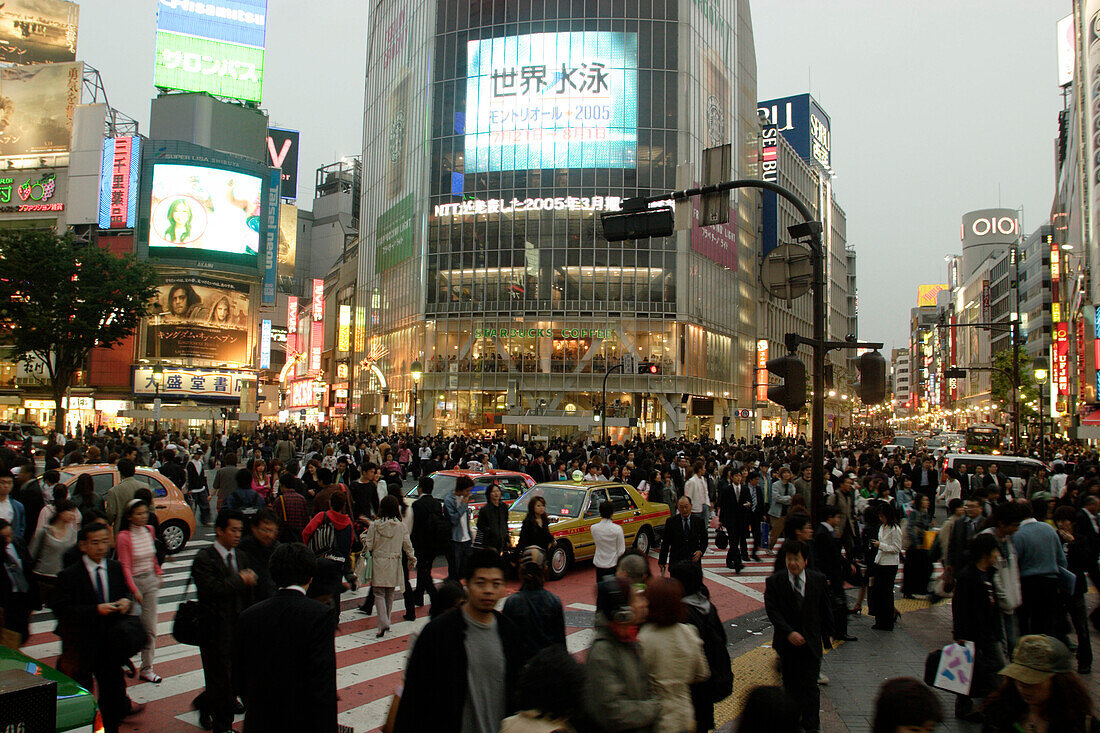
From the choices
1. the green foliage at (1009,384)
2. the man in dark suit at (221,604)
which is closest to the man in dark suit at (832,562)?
the man in dark suit at (221,604)

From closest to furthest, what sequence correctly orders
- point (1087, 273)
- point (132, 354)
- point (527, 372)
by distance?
point (1087, 273) < point (527, 372) < point (132, 354)

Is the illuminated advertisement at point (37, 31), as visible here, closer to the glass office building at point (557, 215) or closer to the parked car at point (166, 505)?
the glass office building at point (557, 215)

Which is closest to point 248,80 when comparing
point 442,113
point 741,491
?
point 442,113

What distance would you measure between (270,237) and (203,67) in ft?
97.4

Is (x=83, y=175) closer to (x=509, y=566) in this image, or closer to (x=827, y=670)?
(x=509, y=566)

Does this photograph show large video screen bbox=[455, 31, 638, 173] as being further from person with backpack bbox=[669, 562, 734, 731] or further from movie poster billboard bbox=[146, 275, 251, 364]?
person with backpack bbox=[669, 562, 734, 731]

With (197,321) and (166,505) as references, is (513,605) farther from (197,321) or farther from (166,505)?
(197,321)

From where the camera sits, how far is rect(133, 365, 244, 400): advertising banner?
6050 centimetres

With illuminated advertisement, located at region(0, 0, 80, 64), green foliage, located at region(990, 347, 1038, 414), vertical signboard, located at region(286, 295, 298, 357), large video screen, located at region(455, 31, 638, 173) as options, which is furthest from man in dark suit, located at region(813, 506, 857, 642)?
vertical signboard, located at region(286, 295, 298, 357)

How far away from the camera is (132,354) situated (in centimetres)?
6334

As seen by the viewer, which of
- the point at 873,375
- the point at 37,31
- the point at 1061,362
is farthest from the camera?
the point at 37,31

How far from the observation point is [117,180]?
204 ft

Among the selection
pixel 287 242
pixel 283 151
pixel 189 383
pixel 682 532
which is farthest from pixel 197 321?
pixel 283 151

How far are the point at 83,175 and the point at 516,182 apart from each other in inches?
1346
